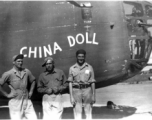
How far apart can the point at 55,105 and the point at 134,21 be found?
3.19 m

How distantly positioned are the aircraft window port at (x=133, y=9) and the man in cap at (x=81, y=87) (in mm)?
2220

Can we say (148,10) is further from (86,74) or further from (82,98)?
(82,98)

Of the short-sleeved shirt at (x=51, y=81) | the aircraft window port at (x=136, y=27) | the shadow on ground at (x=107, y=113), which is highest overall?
the aircraft window port at (x=136, y=27)

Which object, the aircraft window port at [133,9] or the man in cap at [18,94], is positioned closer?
the man in cap at [18,94]

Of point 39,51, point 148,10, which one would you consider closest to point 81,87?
point 39,51

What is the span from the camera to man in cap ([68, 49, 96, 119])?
4.89m

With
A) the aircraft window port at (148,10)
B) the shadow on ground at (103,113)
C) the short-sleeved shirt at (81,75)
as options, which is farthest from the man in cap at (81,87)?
the aircraft window port at (148,10)

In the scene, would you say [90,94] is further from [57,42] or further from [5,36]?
[5,36]

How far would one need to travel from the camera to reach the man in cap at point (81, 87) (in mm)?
4895

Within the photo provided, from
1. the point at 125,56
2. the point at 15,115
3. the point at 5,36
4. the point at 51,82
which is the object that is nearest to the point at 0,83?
the point at 15,115

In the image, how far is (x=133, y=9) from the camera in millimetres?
6453

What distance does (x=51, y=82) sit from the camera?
15.8 feet

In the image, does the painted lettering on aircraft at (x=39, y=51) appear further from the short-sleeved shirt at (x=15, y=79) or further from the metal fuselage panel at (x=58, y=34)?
the short-sleeved shirt at (x=15, y=79)

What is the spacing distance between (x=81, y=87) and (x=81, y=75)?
267 mm
